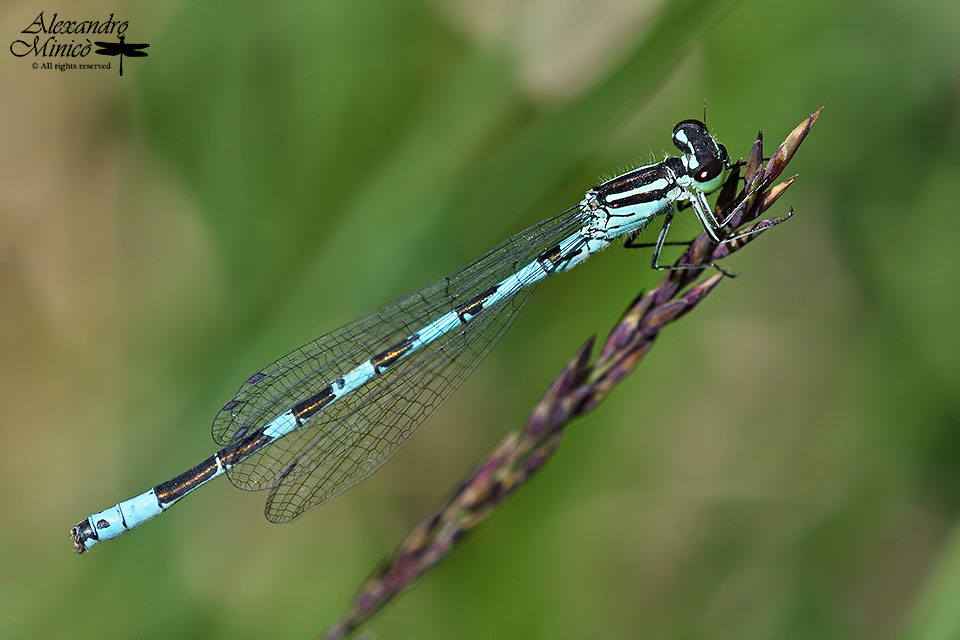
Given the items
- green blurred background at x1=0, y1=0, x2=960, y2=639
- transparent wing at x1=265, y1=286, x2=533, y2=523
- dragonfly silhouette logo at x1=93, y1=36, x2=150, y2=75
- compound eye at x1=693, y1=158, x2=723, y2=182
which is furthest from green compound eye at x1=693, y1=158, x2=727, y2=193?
dragonfly silhouette logo at x1=93, y1=36, x2=150, y2=75

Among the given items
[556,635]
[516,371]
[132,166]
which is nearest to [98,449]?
[132,166]

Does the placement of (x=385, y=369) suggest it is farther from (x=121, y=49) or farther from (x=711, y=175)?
(x=121, y=49)

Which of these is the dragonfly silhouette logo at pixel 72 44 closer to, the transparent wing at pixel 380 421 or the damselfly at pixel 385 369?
the damselfly at pixel 385 369

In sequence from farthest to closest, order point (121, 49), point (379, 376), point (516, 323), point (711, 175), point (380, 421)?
point (121, 49) < point (516, 323) < point (379, 376) < point (380, 421) < point (711, 175)

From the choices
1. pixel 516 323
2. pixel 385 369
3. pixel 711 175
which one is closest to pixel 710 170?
pixel 711 175

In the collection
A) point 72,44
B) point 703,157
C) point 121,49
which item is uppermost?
point 72,44

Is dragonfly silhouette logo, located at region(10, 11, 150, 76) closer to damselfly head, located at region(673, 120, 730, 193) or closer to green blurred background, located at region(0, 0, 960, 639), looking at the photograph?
green blurred background, located at region(0, 0, 960, 639)

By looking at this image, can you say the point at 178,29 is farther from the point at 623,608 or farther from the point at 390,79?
the point at 623,608
